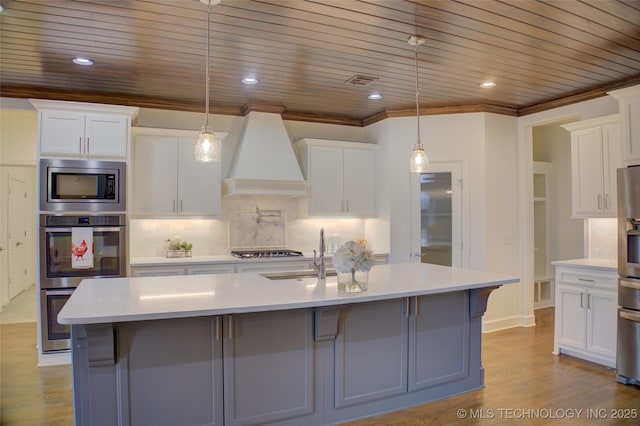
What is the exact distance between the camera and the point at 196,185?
16.5ft

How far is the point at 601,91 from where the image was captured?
459cm

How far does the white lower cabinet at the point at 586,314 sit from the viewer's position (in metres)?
4.02

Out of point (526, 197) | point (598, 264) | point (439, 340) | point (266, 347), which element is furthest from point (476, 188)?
point (266, 347)

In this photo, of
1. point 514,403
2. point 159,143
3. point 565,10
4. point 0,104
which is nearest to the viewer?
point 565,10

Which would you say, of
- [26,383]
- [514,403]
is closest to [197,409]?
[26,383]

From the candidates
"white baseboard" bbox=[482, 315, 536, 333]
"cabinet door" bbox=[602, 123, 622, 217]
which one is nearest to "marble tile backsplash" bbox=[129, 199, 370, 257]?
"white baseboard" bbox=[482, 315, 536, 333]

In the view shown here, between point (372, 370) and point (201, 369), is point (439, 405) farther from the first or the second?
point (201, 369)

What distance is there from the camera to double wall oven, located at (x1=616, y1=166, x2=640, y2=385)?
3629 millimetres

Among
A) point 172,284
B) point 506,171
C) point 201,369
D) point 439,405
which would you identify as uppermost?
point 506,171

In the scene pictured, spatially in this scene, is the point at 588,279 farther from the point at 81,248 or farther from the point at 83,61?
the point at 83,61

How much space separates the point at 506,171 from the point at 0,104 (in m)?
5.79

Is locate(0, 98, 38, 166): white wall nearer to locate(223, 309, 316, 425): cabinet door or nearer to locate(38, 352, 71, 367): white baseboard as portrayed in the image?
locate(38, 352, 71, 367): white baseboard

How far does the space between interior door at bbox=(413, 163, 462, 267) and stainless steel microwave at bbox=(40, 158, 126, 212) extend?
11.6ft

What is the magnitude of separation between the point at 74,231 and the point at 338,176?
3.09 metres
